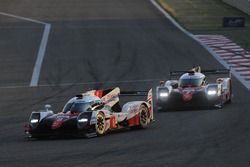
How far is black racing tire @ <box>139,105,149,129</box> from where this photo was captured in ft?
77.6

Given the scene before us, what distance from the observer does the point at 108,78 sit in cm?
3734

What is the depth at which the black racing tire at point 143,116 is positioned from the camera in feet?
77.6

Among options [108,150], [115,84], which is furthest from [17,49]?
[108,150]

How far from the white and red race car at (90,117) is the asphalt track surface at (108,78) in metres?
0.40

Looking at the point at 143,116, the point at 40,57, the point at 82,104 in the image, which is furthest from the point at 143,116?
the point at 40,57

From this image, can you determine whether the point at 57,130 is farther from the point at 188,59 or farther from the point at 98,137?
the point at 188,59

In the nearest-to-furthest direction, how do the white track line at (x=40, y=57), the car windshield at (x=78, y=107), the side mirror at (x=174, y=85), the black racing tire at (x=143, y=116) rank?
the car windshield at (x=78, y=107) → the black racing tire at (x=143, y=116) → the side mirror at (x=174, y=85) → the white track line at (x=40, y=57)

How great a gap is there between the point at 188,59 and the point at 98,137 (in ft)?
72.3

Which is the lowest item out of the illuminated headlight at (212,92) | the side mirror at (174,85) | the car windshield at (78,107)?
the car windshield at (78,107)

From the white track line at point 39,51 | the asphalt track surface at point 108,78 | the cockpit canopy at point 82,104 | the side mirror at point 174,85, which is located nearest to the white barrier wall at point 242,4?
the asphalt track surface at point 108,78

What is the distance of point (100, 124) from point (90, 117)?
0.57 metres

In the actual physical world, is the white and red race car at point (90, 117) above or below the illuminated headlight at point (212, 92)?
below

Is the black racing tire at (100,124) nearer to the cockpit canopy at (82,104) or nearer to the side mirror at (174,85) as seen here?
the cockpit canopy at (82,104)

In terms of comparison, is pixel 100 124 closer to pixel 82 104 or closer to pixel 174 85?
pixel 82 104
